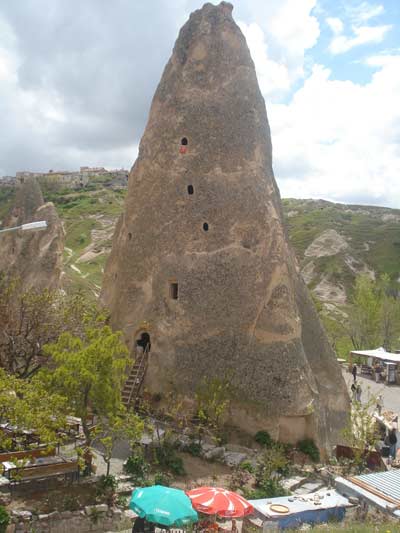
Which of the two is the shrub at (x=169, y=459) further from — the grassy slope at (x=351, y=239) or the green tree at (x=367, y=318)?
the grassy slope at (x=351, y=239)

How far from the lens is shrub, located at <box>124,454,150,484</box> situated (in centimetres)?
1661

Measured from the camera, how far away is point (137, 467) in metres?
16.8

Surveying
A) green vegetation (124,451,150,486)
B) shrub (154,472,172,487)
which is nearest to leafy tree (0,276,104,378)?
green vegetation (124,451,150,486)

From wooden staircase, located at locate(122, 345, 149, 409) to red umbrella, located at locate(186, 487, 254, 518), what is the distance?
331 inches

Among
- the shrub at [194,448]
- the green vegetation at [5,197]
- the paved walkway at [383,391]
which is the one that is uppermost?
the green vegetation at [5,197]

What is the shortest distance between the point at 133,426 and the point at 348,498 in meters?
6.25

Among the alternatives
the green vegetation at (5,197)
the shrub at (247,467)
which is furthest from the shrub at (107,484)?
the green vegetation at (5,197)

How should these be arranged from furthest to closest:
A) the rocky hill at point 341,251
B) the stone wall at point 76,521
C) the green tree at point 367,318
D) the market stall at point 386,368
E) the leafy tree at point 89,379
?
the rocky hill at point 341,251
the green tree at point 367,318
the market stall at point 386,368
the leafy tree at point 89,379
the stone wall at point 76,521

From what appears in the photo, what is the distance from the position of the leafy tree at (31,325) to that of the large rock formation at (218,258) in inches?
152

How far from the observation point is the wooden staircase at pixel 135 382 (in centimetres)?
2166

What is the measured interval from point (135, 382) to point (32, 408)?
30.7 feet

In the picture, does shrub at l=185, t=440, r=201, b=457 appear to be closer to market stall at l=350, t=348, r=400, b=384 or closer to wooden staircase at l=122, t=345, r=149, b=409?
wooden staircase at l=122, t=345, r=149, b=409

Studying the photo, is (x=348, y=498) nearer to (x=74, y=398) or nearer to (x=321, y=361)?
(x=74, y=398)

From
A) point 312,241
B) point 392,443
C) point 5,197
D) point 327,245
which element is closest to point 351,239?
point 312,241
